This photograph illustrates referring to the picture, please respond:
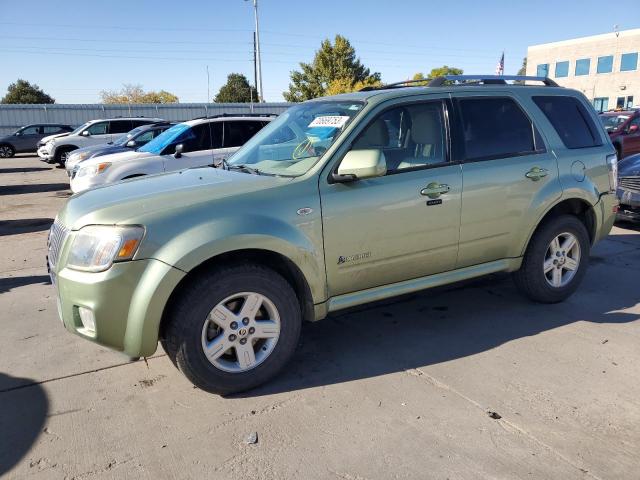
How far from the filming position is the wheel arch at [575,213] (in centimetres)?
447

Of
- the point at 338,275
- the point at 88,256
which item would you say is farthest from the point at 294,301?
the point at 88,256

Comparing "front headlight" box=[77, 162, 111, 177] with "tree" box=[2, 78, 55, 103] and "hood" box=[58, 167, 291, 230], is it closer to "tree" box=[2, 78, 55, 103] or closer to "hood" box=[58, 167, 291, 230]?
"hood" box=[58, 167, 291, 230]

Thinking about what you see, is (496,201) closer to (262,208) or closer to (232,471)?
(262,208)

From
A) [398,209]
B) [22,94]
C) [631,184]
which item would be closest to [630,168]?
[631,184]

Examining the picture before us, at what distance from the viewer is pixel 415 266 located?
3863 millimetres

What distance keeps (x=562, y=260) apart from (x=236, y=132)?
21.0 ft

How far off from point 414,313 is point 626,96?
56864 mm

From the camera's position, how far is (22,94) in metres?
63.9

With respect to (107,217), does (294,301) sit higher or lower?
lower

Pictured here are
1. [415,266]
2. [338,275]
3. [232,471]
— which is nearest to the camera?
[232,471]

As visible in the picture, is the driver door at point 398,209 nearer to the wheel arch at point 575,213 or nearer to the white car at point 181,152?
the wheel arch at point 575,213

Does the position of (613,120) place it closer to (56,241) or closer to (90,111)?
(56,241)

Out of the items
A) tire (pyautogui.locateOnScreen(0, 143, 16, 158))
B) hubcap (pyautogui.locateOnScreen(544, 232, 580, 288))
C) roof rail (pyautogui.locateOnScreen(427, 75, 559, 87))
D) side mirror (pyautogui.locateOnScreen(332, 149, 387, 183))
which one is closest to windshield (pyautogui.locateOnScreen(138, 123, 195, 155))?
roof rail (pyautogui.locateOnScreen(427, 75, 559, 87))

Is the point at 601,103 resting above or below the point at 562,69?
below
